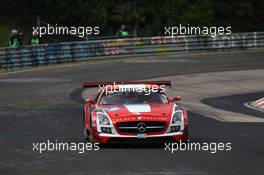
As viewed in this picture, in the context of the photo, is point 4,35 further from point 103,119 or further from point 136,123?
point 136,123

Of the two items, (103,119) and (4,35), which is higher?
(103,119)

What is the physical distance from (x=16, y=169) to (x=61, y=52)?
2915 cm

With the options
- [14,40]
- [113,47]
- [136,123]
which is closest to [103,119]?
[136,123]

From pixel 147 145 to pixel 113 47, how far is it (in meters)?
28.5

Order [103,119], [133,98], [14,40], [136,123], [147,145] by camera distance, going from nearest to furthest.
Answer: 1. [136,123]
2. [103,119]
3. [147,145]
4. [133,98]
5. [14,40]

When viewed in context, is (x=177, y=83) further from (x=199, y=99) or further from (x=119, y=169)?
(x=119, y=169)

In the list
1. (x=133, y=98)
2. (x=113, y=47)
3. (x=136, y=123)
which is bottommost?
(x=113, y=47)

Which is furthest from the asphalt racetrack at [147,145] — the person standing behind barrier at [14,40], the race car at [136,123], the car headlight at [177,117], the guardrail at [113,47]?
the person standing behind barrier at [14,40]

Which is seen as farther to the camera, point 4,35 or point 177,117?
point 4,35

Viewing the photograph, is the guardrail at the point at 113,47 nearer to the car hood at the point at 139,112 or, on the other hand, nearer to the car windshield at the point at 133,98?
the car windshield at the point at 133,98

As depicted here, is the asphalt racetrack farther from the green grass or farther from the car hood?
the green grass

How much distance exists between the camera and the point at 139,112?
1606cm

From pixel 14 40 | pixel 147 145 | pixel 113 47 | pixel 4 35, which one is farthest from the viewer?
pixel 4 35

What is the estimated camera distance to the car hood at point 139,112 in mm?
15836
